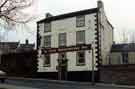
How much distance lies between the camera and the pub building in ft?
123

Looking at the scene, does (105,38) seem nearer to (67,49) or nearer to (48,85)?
(67,49)

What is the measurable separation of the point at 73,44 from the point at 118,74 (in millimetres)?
7521

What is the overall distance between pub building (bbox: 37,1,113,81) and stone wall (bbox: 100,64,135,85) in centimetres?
106

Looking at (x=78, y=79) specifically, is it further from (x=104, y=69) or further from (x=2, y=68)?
(x=2, y=68)

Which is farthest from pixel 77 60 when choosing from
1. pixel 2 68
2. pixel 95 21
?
pixel 2 68

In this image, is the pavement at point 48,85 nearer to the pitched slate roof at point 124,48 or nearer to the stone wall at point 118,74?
the stone wall at point 118,74

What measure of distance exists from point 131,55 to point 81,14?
8.89 metres

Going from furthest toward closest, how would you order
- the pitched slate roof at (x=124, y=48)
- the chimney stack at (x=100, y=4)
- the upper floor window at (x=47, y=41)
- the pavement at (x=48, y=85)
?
1. the upper floor window at (x=47, y=41)
2. the pitched slate roof at (x=124, y=48)
3. the chimney stack at (x=100, y=4)
4. the pavement at (x=48, y=85)

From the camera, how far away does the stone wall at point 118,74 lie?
112ft

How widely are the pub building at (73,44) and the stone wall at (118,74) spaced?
41.8 inches

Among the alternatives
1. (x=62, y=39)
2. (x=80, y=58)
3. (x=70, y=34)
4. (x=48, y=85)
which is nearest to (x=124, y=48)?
(x=80, y=58)

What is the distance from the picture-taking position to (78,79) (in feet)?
124

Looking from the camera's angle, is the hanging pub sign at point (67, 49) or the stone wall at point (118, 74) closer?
the stone wall at point (118, 74)

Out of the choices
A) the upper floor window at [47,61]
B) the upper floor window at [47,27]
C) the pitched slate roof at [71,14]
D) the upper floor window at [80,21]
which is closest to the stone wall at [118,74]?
the upper floor window at [80,21]
